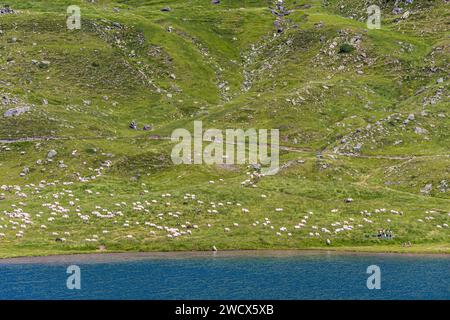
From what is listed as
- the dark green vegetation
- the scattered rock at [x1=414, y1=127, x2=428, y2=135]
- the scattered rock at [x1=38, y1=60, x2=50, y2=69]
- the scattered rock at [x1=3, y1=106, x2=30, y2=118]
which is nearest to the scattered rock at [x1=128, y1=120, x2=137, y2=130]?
the dark green vegetation

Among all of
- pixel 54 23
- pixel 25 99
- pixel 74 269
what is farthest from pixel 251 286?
pixel 54 23

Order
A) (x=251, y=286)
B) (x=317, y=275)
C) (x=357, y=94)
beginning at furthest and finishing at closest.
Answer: (x=357, y=94) → (x=317, y=275) → (x=251, y=286)

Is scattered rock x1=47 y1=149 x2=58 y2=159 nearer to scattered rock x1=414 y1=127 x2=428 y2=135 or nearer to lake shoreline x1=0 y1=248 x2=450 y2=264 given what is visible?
lake shoreline x1=0 y1=248 x2=450 y2=264

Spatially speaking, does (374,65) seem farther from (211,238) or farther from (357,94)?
(211,238)

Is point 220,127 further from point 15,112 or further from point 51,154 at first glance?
point 15,112

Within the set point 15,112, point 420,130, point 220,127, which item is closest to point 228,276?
point 220,127
